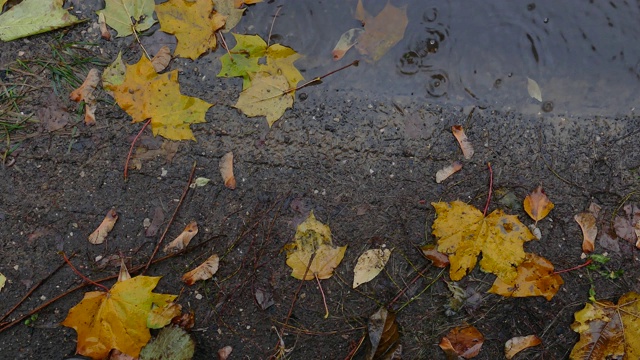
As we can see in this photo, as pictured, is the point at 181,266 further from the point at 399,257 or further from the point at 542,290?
the point at 542,290

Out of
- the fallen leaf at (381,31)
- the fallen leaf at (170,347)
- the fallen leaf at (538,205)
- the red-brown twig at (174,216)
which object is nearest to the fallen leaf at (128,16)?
the red-brown twig at (174,216)

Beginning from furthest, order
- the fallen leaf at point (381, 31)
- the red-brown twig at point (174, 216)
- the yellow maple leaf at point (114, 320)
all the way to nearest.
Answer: the fallen leaf at point (381, 31) < the red-brown twig at point (174, 216) < the yellow maple leaf at point (114, 320)

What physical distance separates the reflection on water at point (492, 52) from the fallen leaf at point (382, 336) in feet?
3.12

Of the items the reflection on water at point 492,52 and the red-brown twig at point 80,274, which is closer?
the red-brown twig at point 80,274

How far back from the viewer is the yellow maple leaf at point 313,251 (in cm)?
223

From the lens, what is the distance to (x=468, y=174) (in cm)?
226

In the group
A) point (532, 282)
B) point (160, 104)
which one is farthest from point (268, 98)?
point (532, 282)

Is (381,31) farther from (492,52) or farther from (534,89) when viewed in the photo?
(534,89)

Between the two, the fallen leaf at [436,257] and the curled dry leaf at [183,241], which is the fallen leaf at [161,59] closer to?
the curled dry leaf at [183,241]

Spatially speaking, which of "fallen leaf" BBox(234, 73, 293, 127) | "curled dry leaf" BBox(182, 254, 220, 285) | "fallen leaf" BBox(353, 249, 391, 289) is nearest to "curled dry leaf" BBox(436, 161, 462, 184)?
"fallen leaf" BBox(353, 249, 391, 289)

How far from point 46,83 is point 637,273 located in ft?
8.72

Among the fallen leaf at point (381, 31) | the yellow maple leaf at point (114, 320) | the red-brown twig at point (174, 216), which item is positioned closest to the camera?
the yellow maple leaf at point (114, 320)

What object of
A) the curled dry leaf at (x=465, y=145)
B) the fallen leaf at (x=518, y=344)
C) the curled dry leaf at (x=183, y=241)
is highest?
the curled dry leaf at (x=465, y=145)

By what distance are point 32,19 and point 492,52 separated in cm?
202
